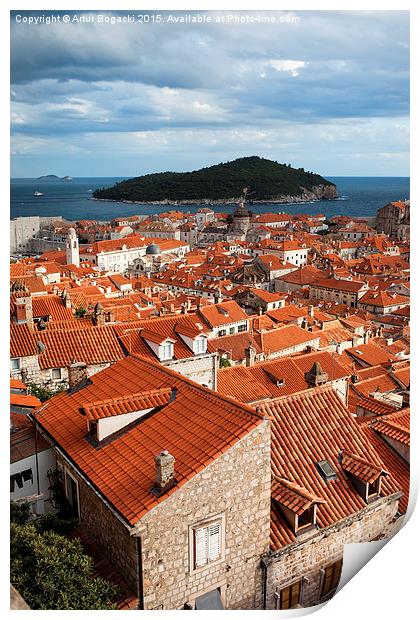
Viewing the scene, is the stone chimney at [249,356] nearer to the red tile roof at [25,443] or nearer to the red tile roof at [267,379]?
the red tile roof at [267,379]

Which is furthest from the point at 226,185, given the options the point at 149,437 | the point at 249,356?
the point at 149,437

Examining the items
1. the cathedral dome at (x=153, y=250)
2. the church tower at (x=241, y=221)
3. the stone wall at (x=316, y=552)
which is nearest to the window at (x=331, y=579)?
the stone wall at (x=316, y=552)

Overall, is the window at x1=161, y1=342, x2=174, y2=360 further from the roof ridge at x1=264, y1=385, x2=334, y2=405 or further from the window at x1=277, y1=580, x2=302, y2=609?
the window at x1=277, y1=580, x2=302, y2=609

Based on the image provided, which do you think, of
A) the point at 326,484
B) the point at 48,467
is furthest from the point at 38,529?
the point at 326,484

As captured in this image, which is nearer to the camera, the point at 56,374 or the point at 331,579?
the point at 331,579

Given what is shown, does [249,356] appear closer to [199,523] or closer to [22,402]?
[22,402]

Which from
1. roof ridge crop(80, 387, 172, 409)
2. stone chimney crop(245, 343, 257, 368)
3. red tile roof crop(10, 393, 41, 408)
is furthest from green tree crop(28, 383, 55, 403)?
stone chimney crop(245, 343, 257, 368)
